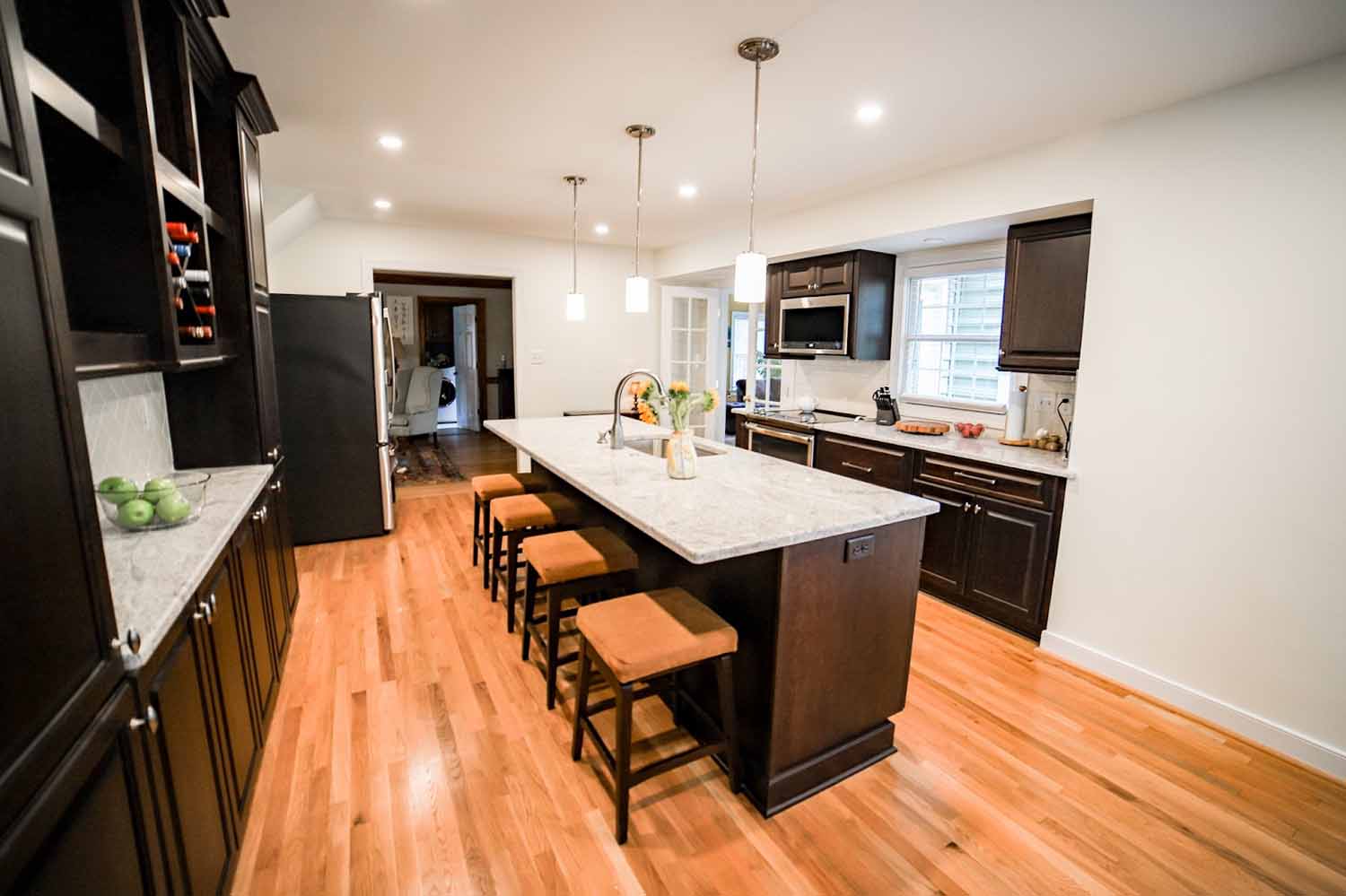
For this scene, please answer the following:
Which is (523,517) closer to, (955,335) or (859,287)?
(859,287)

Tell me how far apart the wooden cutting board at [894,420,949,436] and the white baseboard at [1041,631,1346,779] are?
53.7 inches

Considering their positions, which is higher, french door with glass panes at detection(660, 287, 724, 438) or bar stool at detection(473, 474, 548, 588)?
french door with glass panes at detection(660, 287, 724, 438)

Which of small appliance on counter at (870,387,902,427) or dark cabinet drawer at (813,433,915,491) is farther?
small appliance on counter at (870,387,902,427)

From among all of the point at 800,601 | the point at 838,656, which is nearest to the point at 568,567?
the point at 800,601

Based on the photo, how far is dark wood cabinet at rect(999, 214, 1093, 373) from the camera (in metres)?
2.91

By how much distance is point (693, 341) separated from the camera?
677 cm

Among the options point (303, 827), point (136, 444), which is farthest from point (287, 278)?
point (303, 827)

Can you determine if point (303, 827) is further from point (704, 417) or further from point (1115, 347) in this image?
point (704, 417)

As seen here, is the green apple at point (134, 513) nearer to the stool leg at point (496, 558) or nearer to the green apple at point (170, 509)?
the green apple at point (170, 509)

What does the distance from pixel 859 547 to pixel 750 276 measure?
1100 millimetres

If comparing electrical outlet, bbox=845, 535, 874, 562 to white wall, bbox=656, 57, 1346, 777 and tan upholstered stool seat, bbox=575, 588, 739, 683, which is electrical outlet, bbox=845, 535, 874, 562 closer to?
tan upholstered stool seat, bbox=575, 588, 739, 683

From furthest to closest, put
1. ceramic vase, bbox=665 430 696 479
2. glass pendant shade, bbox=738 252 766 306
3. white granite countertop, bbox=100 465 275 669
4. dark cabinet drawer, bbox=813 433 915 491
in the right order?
dark cabinet drawer, bbox=813 433 915 491
ceramic vase, bbox=665 430 696 479
glass pendant shade, bbox=738 252 766 306
white granite countertop, bbox=100 465 275 669

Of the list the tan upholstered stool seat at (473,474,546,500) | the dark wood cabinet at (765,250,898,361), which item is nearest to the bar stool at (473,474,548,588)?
the tan upholstered stool seat at (473,474,546,500)

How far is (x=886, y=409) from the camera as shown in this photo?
13.9 feet
